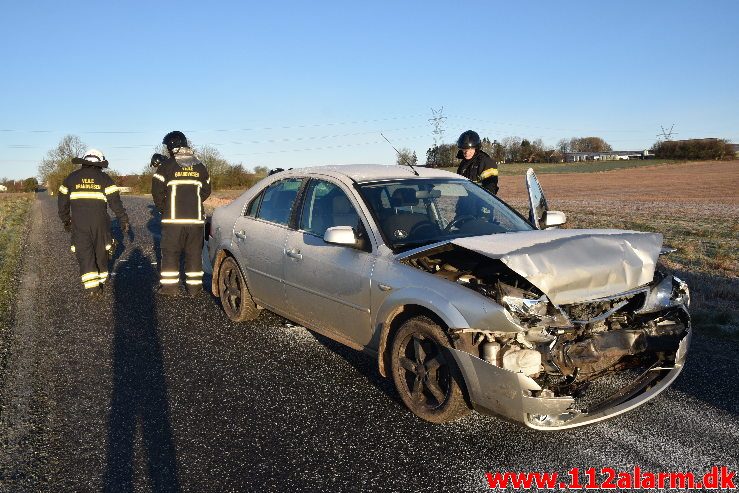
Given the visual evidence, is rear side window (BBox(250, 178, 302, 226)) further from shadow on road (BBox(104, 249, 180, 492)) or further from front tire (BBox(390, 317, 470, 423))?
front tire (BBox(390, 317, 470, 423))

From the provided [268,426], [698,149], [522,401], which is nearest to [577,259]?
[522,401]

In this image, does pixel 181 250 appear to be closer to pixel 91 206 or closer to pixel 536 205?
pixel 91 206

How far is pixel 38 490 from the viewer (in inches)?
135

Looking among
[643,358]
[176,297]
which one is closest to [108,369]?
[176,297]

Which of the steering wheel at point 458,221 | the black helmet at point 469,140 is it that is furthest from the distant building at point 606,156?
the steering wheel at point 458,221

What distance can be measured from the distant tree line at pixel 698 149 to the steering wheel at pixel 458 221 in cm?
9059

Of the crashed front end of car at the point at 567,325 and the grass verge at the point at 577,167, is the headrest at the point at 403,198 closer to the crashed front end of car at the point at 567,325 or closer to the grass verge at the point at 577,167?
the crashed front end of car at the point at 567,325

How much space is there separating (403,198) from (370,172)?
20.9 inches

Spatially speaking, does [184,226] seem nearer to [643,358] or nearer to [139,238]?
[643,358]

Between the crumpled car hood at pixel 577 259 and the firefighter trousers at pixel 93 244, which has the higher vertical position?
the crumpled car hood at pixel 577 259

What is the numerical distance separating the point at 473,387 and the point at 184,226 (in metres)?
5.27

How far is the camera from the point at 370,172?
5.80 metres

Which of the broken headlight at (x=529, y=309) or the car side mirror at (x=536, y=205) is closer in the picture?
the broken headlight at (x=529, y=309)

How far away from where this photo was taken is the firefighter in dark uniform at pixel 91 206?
8.59 meters
